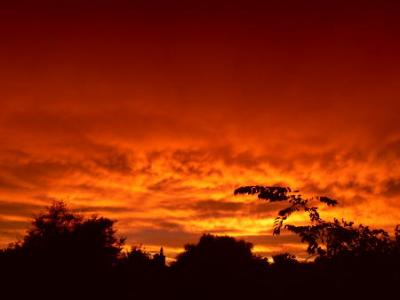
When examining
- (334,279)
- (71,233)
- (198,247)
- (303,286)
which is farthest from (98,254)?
(198,247)

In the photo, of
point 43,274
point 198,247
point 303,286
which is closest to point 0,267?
point 43,274

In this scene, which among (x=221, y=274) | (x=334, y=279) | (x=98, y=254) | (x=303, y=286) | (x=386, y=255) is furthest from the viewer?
(x=98, y=254)

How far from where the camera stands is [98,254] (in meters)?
45.7

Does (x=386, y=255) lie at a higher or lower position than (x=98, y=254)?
lower

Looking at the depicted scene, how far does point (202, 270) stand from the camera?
4288cm

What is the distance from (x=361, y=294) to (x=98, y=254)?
38619 millimetres

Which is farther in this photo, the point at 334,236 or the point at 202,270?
the point at 202,270

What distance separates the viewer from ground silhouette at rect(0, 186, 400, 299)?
9.36m

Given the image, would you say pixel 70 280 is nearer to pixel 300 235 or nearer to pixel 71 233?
pixel 71 233

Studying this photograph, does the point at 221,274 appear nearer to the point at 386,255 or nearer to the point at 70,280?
the point at 70,280

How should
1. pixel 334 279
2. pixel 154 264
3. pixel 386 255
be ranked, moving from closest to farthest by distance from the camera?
pixel 386 255, pixel 334 279, pixel 154 264

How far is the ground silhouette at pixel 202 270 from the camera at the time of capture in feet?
30.7

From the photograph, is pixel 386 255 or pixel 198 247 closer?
pixel 386 255

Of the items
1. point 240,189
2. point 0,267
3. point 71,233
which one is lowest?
point 240,189
